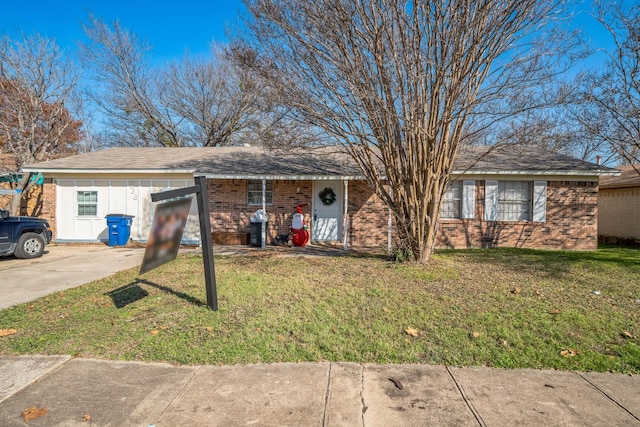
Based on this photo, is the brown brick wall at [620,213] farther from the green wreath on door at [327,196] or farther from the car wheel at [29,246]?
the car wheel at [29,246]

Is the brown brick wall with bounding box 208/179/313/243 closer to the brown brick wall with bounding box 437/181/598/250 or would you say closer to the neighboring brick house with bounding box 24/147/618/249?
the neighboring brick house with bounding box 24/147/618/249

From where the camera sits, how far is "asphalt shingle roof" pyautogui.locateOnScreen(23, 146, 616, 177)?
11.6 m

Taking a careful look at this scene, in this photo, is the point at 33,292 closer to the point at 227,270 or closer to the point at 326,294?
the point at 227,270

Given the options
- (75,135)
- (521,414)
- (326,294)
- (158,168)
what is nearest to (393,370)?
(521,414)

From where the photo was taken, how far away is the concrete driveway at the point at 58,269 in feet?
20.5

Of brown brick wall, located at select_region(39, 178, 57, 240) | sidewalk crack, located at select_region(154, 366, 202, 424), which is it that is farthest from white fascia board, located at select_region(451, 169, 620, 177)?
brown brick wall, located at select_region(39, 178, 57, 240)

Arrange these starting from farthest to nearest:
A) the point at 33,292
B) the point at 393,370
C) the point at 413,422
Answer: the point at 33,292
the point at 393,370
the point at 413,422

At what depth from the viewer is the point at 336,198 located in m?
12.5

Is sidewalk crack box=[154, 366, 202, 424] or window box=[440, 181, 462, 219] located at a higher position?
window box=[440, 181, 462, 219]

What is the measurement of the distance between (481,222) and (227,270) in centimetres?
866

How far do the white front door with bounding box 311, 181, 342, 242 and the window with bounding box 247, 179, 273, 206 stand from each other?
159 cm

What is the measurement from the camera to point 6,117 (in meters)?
15.3

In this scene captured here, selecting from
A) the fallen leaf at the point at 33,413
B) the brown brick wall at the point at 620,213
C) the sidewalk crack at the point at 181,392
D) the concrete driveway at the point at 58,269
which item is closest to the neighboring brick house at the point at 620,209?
the brown brick wall at the point at 620,213

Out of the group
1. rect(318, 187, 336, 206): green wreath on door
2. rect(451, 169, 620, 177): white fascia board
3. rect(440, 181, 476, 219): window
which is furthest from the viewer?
rect(318, 187, 336, 206): green wreath on door
